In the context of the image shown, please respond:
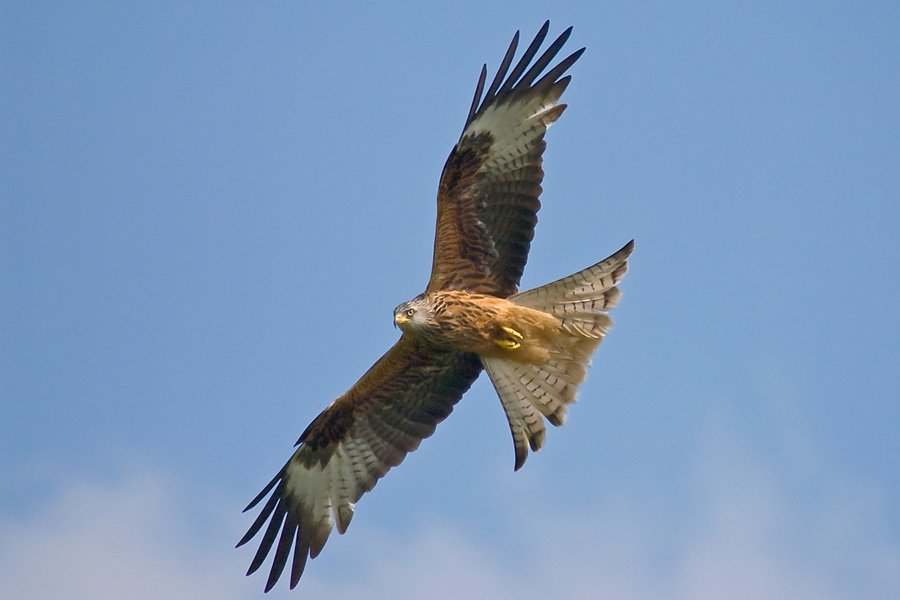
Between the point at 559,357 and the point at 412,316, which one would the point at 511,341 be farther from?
the point at 412,316

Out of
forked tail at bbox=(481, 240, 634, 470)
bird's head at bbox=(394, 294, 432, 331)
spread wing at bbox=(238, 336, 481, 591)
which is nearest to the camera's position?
bird's head at bbox=(394, 294, 432, 331)

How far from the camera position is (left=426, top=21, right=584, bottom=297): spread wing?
11117 mm

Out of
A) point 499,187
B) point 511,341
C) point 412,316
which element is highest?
point 499,187

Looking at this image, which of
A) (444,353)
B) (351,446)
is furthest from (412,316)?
(351,446)

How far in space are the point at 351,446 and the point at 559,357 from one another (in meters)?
2.05

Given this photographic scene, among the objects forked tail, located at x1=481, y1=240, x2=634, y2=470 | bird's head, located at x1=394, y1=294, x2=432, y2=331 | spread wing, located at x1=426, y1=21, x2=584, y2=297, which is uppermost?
spread wing, located at x1=426, y1=21, x2=584, y2=297

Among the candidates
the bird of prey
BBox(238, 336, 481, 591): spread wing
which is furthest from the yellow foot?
BBox(238, 336, 481, 591): spread wing

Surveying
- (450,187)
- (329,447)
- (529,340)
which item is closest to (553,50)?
(450,187)

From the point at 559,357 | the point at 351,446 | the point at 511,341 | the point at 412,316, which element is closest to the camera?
the point at 412,316

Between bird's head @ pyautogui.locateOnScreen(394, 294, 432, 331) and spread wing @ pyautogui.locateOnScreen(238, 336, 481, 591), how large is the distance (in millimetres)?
759

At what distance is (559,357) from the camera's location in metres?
11.3

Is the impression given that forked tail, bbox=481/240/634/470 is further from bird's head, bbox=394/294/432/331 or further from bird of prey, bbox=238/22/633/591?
bird's head, bbox=394/294/432/331

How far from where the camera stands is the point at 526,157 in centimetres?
1113

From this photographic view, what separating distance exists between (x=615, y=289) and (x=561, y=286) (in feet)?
1.41
